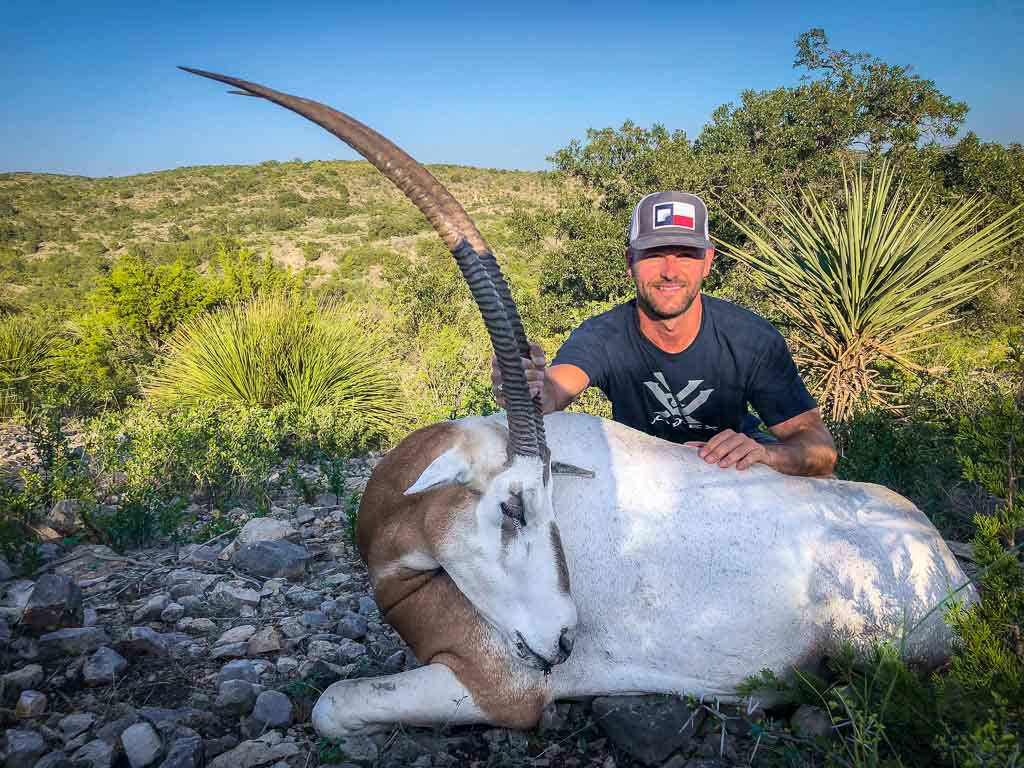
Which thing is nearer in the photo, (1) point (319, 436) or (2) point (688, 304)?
(2) point (688, 304)

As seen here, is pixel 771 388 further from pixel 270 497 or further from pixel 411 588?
pixel 270 497

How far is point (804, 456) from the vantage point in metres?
3.29

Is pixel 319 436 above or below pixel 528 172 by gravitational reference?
below

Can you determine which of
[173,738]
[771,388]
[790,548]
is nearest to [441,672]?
[173,738]

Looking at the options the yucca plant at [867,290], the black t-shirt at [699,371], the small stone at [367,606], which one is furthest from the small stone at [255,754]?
the yucca plant at [867,290]

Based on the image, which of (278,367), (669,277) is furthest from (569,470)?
(278,367)

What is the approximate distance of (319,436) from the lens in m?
7.12

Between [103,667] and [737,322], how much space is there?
343cm

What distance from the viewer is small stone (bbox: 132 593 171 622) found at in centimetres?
338

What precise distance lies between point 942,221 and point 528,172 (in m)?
54.6

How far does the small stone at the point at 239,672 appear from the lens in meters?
2.89

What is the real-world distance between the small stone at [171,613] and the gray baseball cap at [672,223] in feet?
9.96

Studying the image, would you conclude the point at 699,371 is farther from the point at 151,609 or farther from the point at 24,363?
the point at 24,363

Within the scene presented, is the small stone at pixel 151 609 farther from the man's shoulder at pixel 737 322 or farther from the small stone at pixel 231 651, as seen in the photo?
the man's shoulder at pixel 737 322
